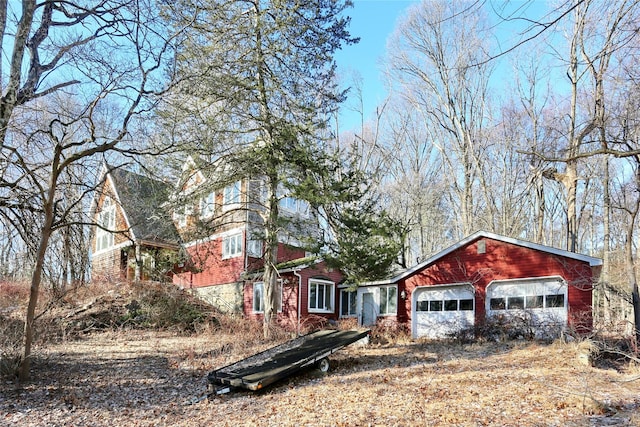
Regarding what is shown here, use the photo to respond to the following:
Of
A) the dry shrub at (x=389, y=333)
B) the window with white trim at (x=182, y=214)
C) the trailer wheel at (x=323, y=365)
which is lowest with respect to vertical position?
the dry shrub at (x=389, y=333)

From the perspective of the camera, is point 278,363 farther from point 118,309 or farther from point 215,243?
point 215,243

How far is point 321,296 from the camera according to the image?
20.5 metres

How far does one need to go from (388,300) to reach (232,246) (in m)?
7.82

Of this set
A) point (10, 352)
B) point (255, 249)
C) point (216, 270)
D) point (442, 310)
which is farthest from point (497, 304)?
point (10, 352)

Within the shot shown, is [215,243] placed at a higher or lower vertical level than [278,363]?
higher

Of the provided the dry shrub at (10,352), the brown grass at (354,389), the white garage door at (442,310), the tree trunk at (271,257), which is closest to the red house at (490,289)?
the white garage door at (442,310)

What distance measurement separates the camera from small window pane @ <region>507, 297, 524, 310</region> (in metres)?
15.5

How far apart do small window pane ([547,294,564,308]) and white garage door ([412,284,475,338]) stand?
2616 millimetres

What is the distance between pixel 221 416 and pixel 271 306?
8013 mm

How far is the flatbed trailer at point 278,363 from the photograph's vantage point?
Result: 929 centimetres

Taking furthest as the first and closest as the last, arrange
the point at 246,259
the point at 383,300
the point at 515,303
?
the point at 246,259 < the point at 383,300 < the point at 515,303

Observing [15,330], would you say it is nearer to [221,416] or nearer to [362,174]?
[221,416]

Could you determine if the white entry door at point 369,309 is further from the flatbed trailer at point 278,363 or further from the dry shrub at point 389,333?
the flatbed trailer at point 278,363

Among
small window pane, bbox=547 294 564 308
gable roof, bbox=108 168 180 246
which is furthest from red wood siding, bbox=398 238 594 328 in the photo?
gable roof, bbox=108 168 180 246
